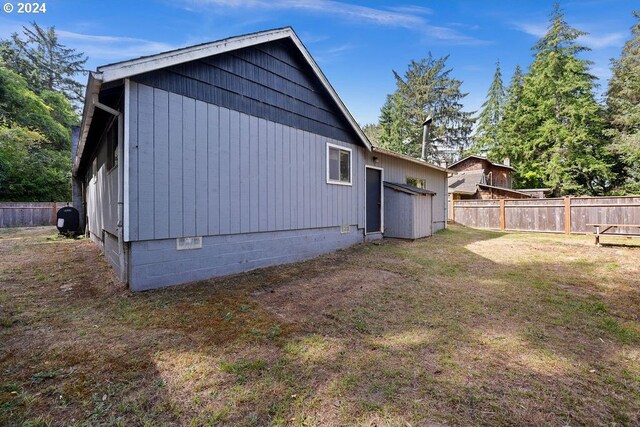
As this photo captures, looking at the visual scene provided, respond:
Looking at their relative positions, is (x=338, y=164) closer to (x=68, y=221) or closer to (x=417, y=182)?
(x=417, y=182)

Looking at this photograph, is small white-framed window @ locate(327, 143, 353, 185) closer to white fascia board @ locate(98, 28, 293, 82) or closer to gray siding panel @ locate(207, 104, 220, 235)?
white fascia board @ locate(98, 28, 293, 82)

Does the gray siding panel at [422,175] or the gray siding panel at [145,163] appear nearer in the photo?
the gray siding panel at [145,163]

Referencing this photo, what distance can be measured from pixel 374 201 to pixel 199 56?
21.0 feet

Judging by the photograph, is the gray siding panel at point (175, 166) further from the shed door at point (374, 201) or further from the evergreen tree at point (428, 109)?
the evergreen tree at point (428, 109)

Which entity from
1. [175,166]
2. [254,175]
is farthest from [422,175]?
[175,166]

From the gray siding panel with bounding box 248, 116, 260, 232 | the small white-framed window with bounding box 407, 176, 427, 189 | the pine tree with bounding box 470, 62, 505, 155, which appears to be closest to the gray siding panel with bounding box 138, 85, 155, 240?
the gray siding panel with bounding box 248, 116, 260, 232

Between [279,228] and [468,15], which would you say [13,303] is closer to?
[279,228]

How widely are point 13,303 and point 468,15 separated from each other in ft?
47.0

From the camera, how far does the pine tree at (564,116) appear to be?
22.9m

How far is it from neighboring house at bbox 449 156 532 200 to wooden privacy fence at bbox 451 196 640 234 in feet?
22.5

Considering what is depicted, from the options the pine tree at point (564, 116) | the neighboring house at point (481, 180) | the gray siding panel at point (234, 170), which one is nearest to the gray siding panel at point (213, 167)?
the gray siding panel at point (234, 170)

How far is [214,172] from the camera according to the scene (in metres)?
5.09

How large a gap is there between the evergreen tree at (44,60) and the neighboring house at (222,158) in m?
28.3

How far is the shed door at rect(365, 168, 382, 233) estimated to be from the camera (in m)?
9.20
